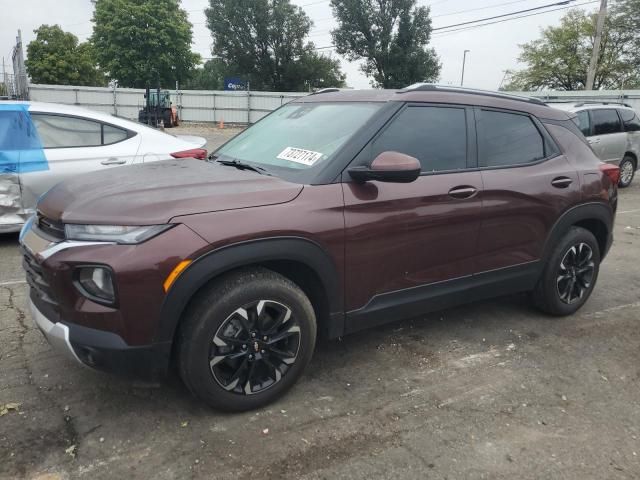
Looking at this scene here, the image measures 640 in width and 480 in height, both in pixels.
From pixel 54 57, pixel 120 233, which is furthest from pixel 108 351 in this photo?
pixel 54 57

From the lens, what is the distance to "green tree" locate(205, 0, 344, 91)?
45406mm

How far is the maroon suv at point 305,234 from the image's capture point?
2.42m

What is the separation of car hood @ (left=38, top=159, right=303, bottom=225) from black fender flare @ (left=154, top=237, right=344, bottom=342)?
0.71 feet

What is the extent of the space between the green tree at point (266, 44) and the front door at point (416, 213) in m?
45.9

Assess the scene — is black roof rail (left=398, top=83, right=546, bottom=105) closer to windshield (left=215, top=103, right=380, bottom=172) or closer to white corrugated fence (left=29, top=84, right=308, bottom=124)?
windshield (left=215, top=103, right=380, bottom=172)

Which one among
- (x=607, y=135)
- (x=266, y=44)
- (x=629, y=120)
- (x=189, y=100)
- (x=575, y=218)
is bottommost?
(x=575, y=218)

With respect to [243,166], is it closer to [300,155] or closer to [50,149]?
[300,155]

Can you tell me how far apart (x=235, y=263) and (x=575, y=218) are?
2.81 metres

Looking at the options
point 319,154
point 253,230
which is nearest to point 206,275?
point 253,230

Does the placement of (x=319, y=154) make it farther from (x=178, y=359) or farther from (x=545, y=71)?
(x=545, y=71)

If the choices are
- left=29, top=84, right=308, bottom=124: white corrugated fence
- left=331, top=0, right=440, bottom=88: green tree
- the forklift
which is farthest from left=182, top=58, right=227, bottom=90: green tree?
the forklift

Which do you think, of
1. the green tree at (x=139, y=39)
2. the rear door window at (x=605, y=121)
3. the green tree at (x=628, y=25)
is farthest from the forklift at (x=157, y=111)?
the green tree at (x=628, y=25)

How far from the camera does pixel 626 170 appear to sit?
11.7 meters

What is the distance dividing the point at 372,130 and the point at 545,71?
149 ft
